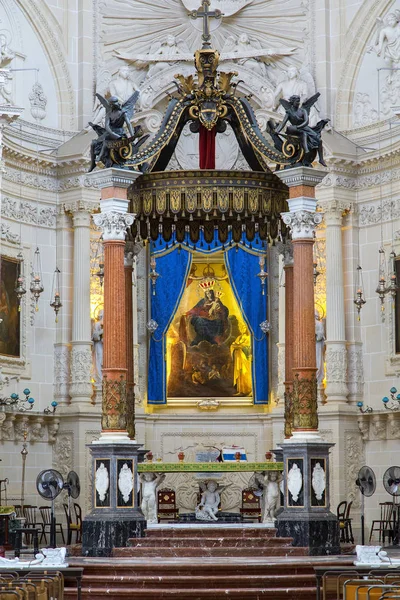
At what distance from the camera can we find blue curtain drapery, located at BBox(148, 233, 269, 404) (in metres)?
27.5

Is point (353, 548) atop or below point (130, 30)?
below

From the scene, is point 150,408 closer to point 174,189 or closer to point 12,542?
point 12,542

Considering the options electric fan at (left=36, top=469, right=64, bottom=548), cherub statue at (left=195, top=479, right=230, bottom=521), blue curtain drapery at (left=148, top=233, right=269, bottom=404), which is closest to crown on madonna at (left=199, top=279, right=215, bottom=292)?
blue curtain drapery at (left=148, top=233, right=269, bottom=404)

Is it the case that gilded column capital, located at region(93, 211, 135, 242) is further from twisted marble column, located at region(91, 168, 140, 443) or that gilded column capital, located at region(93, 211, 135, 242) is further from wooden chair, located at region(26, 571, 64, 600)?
wooden chair, located at region(26, 571, 64, 600)

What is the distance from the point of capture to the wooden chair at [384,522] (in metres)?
24.3

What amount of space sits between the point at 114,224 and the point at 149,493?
4.16 metres

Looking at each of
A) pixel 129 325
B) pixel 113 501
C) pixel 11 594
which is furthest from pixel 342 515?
pixel 11 594

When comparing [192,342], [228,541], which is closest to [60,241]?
[192,342]

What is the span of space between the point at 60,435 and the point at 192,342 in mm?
3467

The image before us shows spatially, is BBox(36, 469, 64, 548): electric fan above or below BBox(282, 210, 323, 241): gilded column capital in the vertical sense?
below

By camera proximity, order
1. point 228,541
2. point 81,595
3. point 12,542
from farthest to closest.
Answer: point 12,542 < point 228,541 < point 81,595

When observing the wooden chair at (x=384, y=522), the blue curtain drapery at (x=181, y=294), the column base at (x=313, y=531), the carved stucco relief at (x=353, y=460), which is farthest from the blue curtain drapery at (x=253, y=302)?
the column base at (x=313, y=531)

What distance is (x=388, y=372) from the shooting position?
2606 cm

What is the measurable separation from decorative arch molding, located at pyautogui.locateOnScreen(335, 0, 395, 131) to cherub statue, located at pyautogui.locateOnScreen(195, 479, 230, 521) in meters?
9.70
